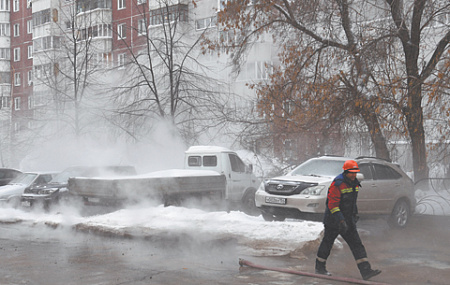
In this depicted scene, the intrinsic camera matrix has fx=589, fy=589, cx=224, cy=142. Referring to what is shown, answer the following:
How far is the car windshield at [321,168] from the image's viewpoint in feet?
42.2

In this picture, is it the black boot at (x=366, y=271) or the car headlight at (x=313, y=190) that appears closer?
the black boot at (x=366, y=271)

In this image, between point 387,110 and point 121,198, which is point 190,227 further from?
point 387,110

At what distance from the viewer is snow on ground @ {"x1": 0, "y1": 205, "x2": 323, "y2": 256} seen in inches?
404

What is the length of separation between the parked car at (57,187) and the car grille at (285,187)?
732cm

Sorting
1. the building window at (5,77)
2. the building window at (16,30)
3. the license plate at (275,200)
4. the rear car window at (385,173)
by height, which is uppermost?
the building window at (16,30)

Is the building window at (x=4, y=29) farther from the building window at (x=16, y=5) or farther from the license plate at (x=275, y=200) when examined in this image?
the license plate at (x=275, y=200)

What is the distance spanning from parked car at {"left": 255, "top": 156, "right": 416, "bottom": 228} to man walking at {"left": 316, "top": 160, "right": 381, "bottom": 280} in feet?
12.8

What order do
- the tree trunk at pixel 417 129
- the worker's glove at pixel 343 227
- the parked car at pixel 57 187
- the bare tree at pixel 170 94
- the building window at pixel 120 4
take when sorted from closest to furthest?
the worker's glove at pixel 343 227
the tree trunk at pixel 417 129
the parked car at pixel 57 187
the bare tree at pixel 170 94
the building window at pixel 120 4

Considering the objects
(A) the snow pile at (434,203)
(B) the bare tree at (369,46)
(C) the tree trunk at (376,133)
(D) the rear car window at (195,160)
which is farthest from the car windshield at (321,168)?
(D) the rear car window at (195,160)

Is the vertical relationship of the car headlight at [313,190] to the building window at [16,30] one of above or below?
below

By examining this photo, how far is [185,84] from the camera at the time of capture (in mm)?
25391

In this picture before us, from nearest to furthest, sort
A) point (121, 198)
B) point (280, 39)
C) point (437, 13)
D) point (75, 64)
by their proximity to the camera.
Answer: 1. point (121, 198)
2. point (437, 13)
3. point (280, 39)
4. point (75, 64)

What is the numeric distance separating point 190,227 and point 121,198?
2.27 m

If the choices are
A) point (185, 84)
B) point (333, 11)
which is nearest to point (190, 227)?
point (333, 11)
